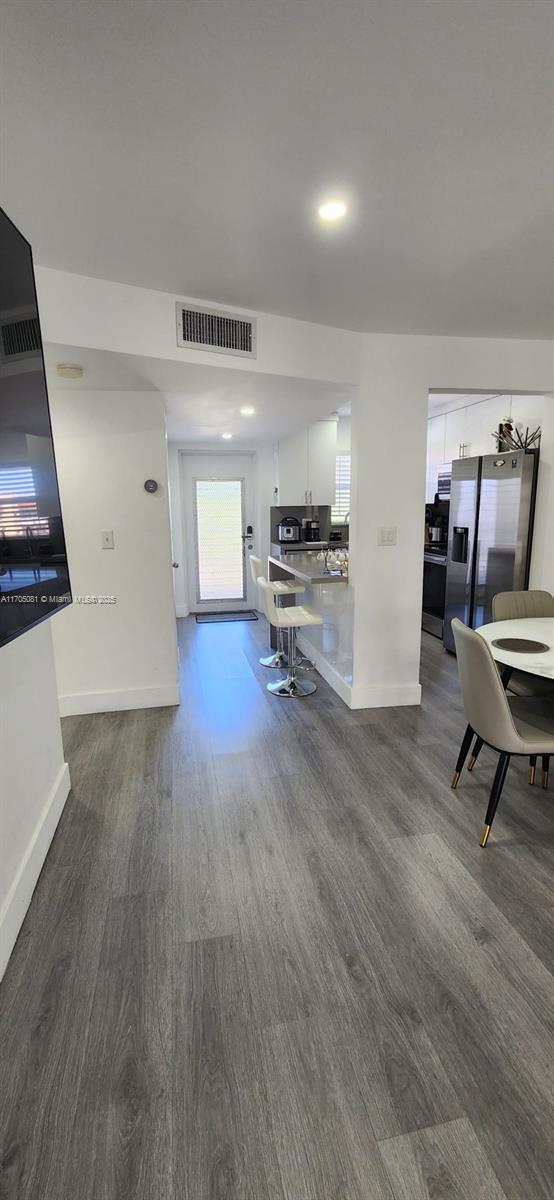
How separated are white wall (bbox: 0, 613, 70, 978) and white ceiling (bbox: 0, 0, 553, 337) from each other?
158 cm

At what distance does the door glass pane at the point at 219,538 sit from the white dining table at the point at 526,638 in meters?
4.07

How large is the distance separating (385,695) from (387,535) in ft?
3.75

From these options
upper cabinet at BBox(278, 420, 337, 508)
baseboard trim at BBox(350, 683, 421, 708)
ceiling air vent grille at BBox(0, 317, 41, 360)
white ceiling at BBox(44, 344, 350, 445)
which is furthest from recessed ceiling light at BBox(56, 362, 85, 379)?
upper cabinet at BBox(278, 420, 337, 508)

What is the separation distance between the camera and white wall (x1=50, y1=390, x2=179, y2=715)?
10.7 ft

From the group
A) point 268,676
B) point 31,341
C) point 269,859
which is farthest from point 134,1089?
point 268,676

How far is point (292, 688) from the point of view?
12.7 ft

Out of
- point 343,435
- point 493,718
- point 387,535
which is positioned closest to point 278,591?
point 387,535

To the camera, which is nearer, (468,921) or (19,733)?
(468,921)

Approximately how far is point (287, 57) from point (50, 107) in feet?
2.10

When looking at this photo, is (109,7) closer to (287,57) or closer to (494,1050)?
(287,57)

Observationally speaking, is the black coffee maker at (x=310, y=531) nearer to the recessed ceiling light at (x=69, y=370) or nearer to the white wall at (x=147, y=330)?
the white wall at (x=147, y=330)

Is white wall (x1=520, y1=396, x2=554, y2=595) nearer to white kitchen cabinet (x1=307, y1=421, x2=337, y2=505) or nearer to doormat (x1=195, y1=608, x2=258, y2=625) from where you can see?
white kitchen cabinet (x1=307, y1=421, x2=337, y2=505)

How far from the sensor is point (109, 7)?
42.0 inches

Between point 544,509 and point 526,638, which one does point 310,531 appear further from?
point 526,638
